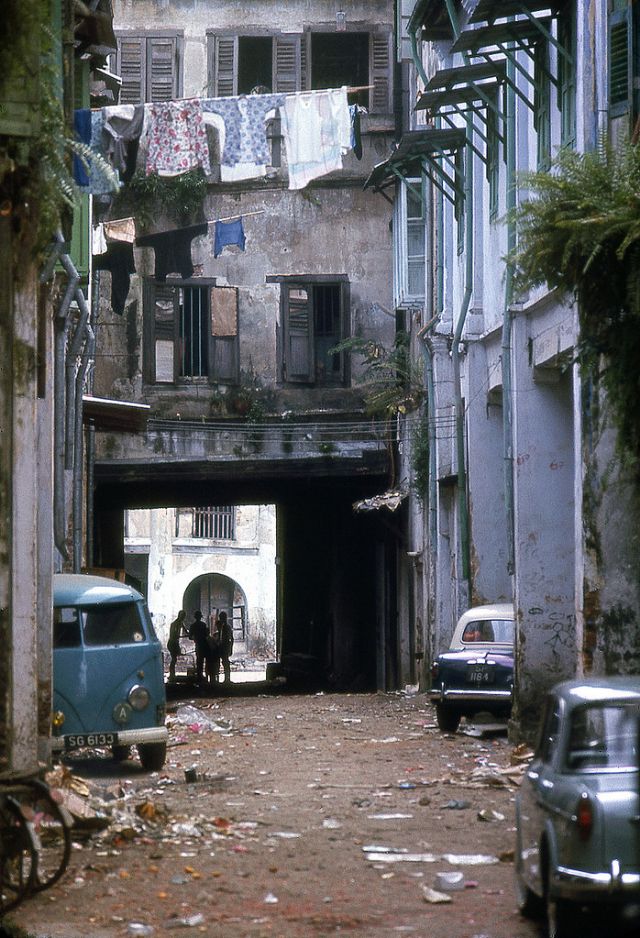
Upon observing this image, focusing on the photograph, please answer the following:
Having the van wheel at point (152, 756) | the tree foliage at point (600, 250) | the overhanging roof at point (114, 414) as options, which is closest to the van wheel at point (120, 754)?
the van wheel at point (152, 756)

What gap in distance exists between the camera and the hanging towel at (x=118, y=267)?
29.4m

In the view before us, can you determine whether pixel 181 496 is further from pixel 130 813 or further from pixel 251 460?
pixel 130 813

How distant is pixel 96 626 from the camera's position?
15.9 meters

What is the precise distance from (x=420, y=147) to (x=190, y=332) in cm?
870

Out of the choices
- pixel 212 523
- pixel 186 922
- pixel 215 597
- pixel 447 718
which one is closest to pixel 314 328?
pixel 447 718

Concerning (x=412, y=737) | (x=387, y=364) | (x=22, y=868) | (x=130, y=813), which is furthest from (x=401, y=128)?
(x=22, y=868)

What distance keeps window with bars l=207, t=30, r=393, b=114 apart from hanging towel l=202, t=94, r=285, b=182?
4.42 m

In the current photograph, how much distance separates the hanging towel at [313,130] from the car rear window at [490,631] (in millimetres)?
10127

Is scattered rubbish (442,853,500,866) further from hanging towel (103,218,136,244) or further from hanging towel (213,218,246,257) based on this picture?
hanging towel (213,218,246,257)

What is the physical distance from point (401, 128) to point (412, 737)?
15055 mm

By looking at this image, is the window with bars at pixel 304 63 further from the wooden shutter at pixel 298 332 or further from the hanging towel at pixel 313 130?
the hanging towel at pixel 313 130

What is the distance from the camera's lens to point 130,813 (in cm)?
1190

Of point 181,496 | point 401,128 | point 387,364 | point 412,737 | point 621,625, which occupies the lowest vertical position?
point 412,737

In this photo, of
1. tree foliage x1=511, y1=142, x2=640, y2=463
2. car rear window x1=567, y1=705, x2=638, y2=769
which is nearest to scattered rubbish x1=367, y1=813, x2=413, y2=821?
tree foliage x1=511, y1=142, x2=640, y2=463
